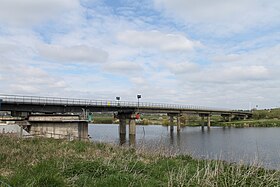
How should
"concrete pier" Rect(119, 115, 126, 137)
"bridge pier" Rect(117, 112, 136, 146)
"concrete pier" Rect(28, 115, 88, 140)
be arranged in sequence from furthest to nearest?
"concrete pier" Rect(119, 115, 126, 137) < "bridge pier" Rect(117, 112, 136, 146) < "concrete pier" Rect(28, 115, 88, 140)

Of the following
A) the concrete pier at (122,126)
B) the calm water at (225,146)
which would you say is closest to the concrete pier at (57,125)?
the calm water at (225,146)

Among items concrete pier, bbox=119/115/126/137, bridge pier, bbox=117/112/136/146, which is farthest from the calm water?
concrete pier, bbox=119/115/126/137

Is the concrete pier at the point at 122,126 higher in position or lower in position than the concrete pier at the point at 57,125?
lower

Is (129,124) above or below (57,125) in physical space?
below

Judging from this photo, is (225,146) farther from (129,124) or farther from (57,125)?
(129,124)

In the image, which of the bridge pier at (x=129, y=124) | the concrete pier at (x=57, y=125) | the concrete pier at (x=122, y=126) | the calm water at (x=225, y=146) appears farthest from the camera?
the concrete pier at (x=122, y=126)

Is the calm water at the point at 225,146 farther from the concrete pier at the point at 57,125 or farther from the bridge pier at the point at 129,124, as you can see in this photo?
the bridge pier at the point at 129,124

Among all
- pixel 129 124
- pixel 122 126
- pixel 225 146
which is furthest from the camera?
pixel 122 126

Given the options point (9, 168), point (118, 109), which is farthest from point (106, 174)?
point (118, 109)

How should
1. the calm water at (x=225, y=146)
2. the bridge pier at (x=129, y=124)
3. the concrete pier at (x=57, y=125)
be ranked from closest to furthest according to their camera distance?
1. the calm water at (x=225, y=146)
2. the concrete pier at (x=57, y=125)
3. the bridge pier at (x=129, y=124)

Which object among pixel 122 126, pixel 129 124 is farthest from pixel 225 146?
pixel 122 126

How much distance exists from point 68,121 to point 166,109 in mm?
47566

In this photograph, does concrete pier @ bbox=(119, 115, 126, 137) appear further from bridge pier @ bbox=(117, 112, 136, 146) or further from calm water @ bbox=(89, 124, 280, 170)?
calm water @ bbox=(89, 124, 280, 170)

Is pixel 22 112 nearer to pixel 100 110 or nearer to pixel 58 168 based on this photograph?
pixel 100 110
